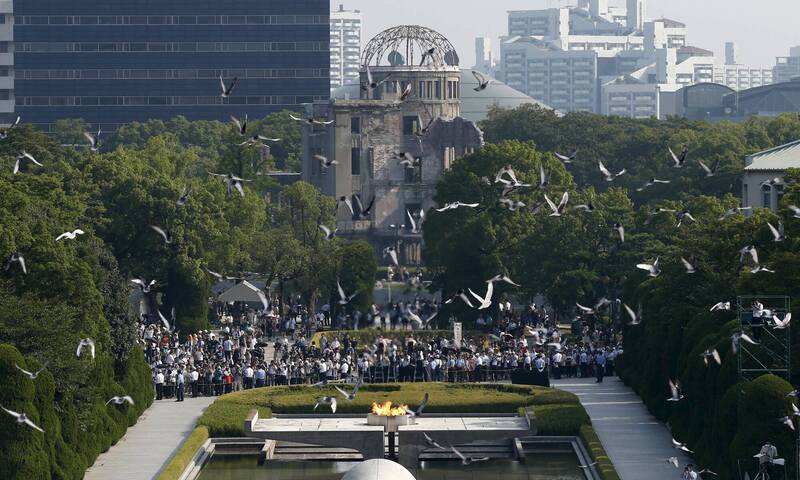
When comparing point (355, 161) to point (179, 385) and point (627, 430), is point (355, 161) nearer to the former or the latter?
point (179, 385)

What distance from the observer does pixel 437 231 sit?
110 metres

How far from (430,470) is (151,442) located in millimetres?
8746

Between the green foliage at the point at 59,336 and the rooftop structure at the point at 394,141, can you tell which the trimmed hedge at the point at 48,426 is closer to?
the green foliage at the point at 59,336

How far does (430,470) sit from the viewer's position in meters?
68.2

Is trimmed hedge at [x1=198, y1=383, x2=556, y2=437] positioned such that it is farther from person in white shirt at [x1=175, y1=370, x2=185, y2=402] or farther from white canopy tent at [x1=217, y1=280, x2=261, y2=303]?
white canopy tent at [x1=217, y1=280, x2=261, y2=303]

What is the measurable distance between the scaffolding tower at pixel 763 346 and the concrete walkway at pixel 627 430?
166 inches

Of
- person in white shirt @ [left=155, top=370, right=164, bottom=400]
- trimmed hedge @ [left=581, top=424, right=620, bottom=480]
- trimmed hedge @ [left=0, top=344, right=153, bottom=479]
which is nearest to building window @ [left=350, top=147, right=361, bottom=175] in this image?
person in white shirt @ [left=155, top=370, right=164, bottom=400]

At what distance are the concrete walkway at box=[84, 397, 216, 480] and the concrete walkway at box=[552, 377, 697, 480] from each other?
13173 millimetres

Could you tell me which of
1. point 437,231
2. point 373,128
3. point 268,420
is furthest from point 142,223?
point 373,128

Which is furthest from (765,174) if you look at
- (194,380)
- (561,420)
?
(194,380)

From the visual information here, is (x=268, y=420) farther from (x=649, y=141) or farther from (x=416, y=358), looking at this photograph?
(x=649, y=141)

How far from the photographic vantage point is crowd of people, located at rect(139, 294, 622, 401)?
272 feet

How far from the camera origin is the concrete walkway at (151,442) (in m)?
63.4

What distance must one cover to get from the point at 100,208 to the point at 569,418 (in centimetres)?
3040
